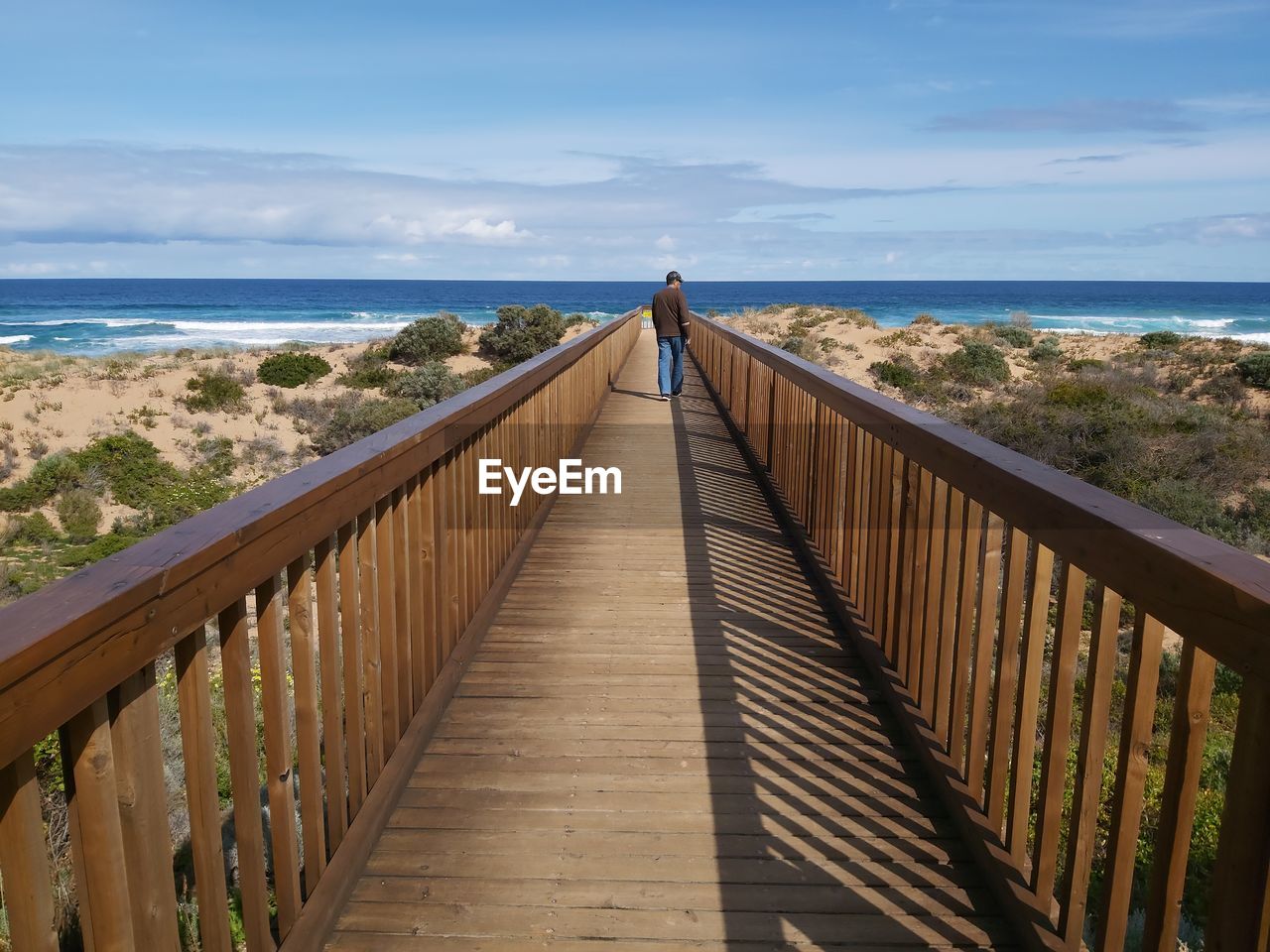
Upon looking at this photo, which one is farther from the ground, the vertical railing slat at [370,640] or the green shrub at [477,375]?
the vertical railing slat at [370,640]

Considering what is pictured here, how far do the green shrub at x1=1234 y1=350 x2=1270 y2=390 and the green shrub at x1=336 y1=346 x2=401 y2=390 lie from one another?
887 inches

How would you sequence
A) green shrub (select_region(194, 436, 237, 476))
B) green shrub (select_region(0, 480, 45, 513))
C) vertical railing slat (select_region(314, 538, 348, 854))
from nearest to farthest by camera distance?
1. vertical railing slat (select_region(314, 538, 348, 854))
2. green shrub (select_region(0, 480, 45, 513))
3. green shrub (select_region(194, 436, 237, 476))

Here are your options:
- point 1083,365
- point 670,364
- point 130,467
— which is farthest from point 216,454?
point 1083,365

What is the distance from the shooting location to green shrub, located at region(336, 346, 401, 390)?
2989 centimetres

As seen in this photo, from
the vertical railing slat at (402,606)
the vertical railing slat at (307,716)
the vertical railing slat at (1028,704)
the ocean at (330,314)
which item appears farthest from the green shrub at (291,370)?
the vertical railing slat at (1028,704)

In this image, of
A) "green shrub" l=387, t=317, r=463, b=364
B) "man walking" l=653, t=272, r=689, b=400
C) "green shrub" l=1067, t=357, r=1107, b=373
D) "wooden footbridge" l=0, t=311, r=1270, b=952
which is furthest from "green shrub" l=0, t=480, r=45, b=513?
"green shrub" l=1067, t=357, r=1107, b=373

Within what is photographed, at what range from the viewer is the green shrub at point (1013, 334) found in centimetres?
3684

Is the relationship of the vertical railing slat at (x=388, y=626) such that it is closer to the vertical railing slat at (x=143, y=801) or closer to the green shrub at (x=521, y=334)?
the vertical railing slat at (x=143, y=801)

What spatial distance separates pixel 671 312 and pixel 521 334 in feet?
79.9

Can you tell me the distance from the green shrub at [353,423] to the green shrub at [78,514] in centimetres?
494

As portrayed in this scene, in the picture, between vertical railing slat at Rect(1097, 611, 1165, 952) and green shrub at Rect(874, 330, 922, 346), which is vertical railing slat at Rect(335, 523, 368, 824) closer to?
vertical railing slat at Rect(1097, 611, 1165, 952)

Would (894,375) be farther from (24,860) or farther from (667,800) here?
(24,860)

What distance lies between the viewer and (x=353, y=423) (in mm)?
21047

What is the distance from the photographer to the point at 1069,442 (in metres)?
14.6
